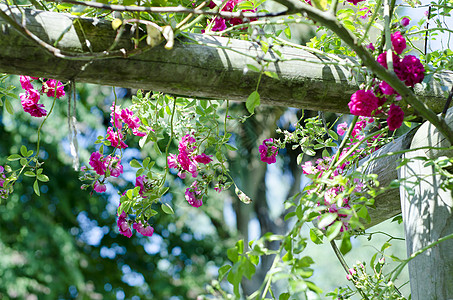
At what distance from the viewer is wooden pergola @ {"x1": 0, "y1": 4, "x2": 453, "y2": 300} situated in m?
0.65

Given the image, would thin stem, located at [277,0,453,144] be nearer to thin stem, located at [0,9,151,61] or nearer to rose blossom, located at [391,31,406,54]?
rose blossom, located at [391,31,406,54]

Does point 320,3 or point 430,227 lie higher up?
point 320,3

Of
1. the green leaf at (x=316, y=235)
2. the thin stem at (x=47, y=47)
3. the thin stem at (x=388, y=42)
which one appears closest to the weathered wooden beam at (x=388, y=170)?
the green leaf at (x=316, y=235)

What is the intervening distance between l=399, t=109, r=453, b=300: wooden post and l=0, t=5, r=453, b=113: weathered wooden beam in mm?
105

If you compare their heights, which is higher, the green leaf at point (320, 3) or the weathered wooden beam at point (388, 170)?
the green leaf at point (320, 3)

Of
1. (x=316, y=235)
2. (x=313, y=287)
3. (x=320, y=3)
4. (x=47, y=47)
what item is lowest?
(x=313, y=287)

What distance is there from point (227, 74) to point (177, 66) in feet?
0.27

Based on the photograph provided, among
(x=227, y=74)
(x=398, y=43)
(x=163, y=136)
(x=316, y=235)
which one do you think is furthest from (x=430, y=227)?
(x=163, y=136)

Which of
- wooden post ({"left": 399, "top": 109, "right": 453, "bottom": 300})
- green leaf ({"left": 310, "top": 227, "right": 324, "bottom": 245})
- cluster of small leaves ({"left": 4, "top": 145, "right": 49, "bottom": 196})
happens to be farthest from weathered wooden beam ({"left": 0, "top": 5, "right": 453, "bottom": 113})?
cluster of small leaves ({"left": 4, "top": 145, "right": 49, "bottom": 196})

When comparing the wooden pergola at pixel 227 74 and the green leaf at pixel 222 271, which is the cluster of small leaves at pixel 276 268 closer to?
the green leaf at pixel 222 271

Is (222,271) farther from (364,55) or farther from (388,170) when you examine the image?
(388,170)

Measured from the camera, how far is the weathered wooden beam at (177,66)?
652mm

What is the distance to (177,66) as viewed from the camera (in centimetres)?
73

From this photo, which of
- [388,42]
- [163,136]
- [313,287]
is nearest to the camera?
[313,287]
